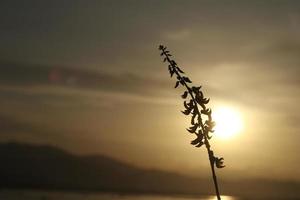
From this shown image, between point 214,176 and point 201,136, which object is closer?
point 214,176

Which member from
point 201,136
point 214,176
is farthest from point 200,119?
point 214,176

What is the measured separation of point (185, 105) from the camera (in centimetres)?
998

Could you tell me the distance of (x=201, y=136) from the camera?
9.78m

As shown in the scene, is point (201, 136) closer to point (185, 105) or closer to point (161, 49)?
point (185, 105)

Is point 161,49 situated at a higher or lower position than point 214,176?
higher

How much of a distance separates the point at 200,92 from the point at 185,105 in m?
0.36

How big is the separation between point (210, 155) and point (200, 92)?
43.8 inches

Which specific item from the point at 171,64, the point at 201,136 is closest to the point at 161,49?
the point at 171,64

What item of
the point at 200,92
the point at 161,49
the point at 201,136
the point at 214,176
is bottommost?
the point at 214,176

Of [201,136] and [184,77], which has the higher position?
[184,77]

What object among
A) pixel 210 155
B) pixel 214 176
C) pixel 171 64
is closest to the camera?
pixel 214 176

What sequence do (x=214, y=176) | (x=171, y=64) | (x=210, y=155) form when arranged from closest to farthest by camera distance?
(x=214, y=176) < (x=210, y=155) < (x=171, y=64)

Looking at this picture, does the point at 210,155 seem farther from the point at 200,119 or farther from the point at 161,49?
the point at 161,49

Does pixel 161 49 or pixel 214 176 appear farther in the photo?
pixel 161 49
